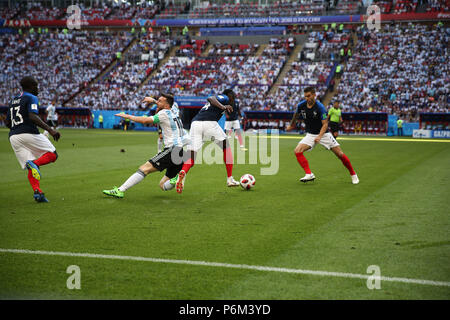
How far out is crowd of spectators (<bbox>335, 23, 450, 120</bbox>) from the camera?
3931 cm

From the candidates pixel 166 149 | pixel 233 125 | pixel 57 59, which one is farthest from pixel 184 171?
pixel 57 59

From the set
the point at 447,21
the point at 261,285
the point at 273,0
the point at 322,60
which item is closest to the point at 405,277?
the point at 261,285

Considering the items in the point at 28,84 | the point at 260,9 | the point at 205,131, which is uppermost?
the point at 260,9

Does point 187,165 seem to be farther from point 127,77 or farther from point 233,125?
point 127,77

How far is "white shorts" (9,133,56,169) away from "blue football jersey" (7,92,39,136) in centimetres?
9

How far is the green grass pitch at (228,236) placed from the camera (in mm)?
4062

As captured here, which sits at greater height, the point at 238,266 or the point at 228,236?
the point at 238,266

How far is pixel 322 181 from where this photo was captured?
11.2m

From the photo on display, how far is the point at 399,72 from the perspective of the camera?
42.8 meters

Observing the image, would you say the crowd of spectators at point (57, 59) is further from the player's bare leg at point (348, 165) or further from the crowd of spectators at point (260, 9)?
the player's bare leg at point (348, 165)

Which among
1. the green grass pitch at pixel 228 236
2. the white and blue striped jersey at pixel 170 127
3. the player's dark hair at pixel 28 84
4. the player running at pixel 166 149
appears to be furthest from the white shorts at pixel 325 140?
the player's dark hair at pixel 28 84

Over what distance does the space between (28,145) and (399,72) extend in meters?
40.1

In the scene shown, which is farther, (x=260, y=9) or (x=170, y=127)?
(x=260, y=9)
